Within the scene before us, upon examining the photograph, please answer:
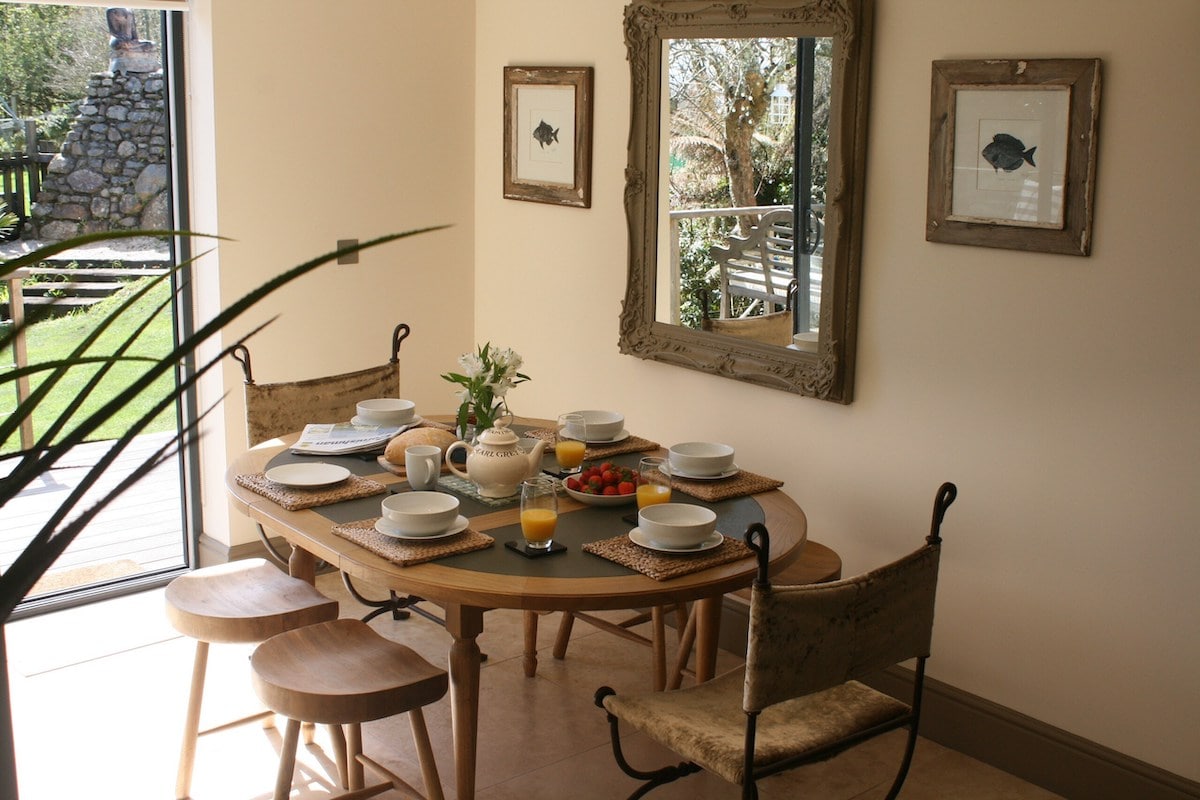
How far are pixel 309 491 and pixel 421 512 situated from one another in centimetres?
44

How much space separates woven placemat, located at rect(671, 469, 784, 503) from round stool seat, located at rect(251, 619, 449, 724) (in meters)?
0.79

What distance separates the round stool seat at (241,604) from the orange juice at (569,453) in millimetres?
667

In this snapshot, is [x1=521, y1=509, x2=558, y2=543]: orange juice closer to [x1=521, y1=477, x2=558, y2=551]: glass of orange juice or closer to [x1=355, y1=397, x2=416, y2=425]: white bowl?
[x1=521, y1=477, x2=558, y2=551]: glass of orange juice

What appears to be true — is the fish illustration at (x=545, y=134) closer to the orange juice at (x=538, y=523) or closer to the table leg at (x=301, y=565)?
the table leg at (x=301, y=565)

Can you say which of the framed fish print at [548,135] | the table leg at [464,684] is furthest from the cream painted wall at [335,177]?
the table leg at [464,684]

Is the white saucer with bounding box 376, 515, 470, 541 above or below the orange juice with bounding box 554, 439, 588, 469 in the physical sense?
below

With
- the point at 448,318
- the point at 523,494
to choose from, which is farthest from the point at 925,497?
the point at 448,318

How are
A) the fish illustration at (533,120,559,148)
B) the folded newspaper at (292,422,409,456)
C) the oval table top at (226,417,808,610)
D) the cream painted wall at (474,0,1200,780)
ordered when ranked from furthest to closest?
the fish illustration at (533,120,559,148)
the folded newspaper at (292,422,409,456)
the cream painted wall at (474,0,1200,780)
the oval table top at (226,417,808,610)

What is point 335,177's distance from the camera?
14.1 feet

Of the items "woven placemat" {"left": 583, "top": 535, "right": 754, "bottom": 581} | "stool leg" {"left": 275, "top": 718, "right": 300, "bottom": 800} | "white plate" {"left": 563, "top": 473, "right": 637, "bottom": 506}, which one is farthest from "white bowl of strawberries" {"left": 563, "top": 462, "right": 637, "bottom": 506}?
"stool leg" {"left": 275, "top": 718, "right": 300, "bottom": 800}

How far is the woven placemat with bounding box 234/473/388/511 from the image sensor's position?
2789 millimetres

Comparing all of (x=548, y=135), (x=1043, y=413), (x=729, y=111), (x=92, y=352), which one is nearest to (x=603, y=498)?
(x=1043, y=413)

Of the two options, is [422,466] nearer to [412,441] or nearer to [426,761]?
[412,441]

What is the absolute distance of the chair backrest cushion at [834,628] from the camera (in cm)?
207
